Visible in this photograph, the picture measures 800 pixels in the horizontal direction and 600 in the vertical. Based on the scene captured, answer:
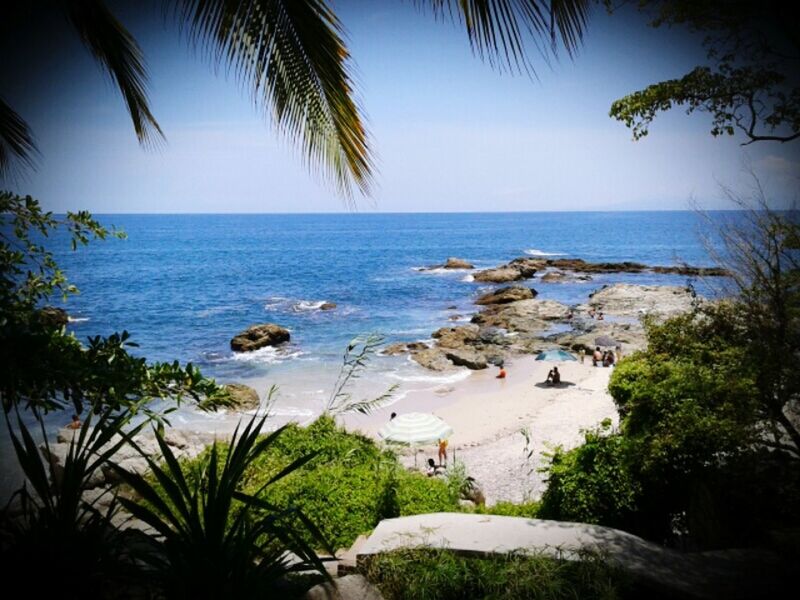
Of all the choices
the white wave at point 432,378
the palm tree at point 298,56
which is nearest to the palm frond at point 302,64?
the palm tree at point 298,56

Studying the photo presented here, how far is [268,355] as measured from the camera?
87.5 ft

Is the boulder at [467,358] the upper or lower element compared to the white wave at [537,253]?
lower

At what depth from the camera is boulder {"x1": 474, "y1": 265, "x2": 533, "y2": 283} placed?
49.0 metres

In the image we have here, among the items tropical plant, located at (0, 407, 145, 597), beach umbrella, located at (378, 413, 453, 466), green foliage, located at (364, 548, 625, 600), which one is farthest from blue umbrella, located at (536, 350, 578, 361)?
tropical plant, located at (0, 407, 145, 597)

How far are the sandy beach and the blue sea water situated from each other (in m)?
1.88

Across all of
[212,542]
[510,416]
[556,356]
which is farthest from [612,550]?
[556,356]

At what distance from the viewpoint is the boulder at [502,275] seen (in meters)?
49.0

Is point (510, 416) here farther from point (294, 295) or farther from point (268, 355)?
point (294, 295)

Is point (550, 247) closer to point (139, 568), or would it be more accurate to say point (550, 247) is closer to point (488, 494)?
point (488, 494)

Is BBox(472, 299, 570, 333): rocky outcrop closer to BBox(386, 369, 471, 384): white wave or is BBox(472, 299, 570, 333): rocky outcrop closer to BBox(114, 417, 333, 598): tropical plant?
BBox(386, 369, 471, 384): white wave

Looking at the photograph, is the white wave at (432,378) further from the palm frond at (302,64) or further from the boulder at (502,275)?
Answer: the boulder at (502,275)

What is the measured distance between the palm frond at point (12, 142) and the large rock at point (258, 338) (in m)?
23.8

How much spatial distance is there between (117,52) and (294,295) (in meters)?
43.7

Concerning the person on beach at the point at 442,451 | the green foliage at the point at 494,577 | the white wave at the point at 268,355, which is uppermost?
the green foliage at the point at 494,577
